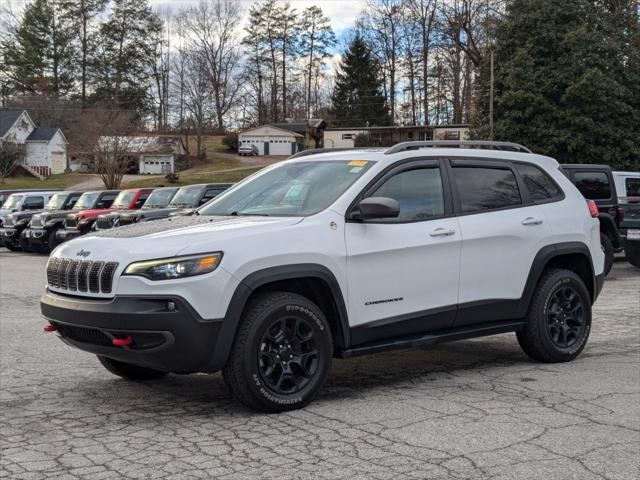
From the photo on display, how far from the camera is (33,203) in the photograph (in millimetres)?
28156

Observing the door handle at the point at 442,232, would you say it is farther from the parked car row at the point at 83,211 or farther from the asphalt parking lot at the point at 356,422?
the parked car row at the point at 83,211

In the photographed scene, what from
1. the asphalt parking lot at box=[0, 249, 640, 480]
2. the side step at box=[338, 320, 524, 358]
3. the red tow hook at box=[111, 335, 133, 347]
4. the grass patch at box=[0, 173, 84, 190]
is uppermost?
the grass patch at box=[0, 173, 84, 190]

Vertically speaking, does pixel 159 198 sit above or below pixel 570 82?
below

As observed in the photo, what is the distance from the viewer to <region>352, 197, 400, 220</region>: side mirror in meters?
5.74

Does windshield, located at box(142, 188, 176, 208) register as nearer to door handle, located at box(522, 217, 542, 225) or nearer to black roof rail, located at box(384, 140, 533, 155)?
black roof rail, located at box(384, 140, 533, 155)

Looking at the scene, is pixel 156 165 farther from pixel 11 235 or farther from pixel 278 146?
pixel 11 235

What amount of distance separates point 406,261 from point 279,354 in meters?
1.28

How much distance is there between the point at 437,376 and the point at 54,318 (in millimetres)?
3060

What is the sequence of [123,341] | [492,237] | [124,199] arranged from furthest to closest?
[124,199]
[492,237]
[123,341]

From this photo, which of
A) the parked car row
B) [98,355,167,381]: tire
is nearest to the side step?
[98,355,167,381]: tire

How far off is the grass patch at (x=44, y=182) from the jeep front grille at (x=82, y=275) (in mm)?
58394

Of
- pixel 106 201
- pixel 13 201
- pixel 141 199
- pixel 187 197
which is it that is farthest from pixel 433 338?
pixel 13 201

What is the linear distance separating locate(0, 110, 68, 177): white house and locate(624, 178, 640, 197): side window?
64.1 meters

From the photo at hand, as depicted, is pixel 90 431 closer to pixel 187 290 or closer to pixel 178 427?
pixel 178 427
